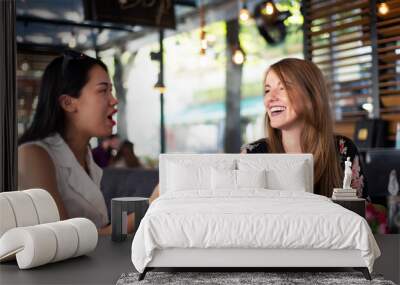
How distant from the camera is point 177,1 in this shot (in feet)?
29.2

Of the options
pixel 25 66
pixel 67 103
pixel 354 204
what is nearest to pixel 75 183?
pixel 67 103

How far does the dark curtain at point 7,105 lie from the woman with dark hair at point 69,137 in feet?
0.94

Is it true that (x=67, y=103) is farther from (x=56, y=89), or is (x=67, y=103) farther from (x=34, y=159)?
(x=34, y=159)

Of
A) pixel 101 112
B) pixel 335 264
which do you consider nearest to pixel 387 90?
pixel 101 112

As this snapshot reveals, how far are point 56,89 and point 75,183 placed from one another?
104cm

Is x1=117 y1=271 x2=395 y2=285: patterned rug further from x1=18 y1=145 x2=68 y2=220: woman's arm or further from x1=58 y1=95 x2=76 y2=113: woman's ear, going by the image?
x1=58 y1=95 x2=76 y2=113: woman's ear

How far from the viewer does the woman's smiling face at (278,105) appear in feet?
19.6

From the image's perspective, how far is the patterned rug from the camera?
4016 millimetres

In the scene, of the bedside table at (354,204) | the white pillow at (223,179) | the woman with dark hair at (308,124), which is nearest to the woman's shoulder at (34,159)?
the white pillow at (223,179)

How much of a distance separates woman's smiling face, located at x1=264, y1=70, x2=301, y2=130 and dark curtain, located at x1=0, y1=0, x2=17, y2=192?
245cm

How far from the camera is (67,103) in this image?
22.2 feet

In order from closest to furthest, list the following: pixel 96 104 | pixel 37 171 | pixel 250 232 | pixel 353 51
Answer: pixel 250 232 < pixel 37 171 < pixel 96 104 < pixel 353 51

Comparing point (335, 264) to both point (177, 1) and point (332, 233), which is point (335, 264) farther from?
point (177, 1)

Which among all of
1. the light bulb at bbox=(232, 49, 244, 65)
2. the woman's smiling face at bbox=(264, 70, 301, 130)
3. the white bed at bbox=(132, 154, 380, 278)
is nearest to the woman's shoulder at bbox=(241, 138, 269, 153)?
the woman's smiling face at bbox=(264, 70, 301, 130)
